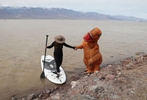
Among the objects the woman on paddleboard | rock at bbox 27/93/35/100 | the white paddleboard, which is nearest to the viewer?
rock at bbox 27/93/35/100

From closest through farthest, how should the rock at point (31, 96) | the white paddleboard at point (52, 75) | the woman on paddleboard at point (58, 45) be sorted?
1. the rock at point (31, 96)
2. the woman on paddleboard at point (58, 45)
3. the white paddleboard at point (52, 75)

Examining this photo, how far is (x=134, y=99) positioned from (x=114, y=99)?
0.55m

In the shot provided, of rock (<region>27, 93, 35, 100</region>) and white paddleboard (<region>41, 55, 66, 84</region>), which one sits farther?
white paddleboard (<region>41, 55, 66, 84</region>)

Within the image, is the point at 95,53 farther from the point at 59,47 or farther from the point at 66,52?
the point at 66,52

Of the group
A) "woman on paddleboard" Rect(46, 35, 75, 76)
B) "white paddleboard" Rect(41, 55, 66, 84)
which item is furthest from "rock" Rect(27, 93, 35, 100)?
"woman on paddleboard" Rect(46, 35, 75, 76)

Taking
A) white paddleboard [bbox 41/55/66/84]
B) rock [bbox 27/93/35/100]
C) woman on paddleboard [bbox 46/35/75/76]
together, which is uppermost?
woman on paddleboard [bbox 46/35/75/76]

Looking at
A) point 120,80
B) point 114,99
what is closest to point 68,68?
point 120,80

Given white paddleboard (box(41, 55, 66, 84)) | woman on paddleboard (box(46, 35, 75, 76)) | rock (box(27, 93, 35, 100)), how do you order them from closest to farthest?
rock (box(27, 93, 35, 100)) → woman on paddleboard (box(46, 35, 75, 76)) → white paddleboard (box(41, 55, 66, 84))

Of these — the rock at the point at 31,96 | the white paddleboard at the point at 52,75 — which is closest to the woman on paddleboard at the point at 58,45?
the white paddleboard at the point at 52,75

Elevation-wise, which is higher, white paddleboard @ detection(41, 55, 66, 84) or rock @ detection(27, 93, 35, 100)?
white paddleboard @ detection(41, 55, 66, 84)

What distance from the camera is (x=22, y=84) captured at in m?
9.35

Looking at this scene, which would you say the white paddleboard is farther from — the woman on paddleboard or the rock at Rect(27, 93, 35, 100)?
the rock at Rect(27, 93, 35, 100)

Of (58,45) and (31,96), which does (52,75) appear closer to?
(58,45)

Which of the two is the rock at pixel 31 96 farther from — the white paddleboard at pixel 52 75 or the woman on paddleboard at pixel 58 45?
the woman on paddleboard at pixel 58 45
